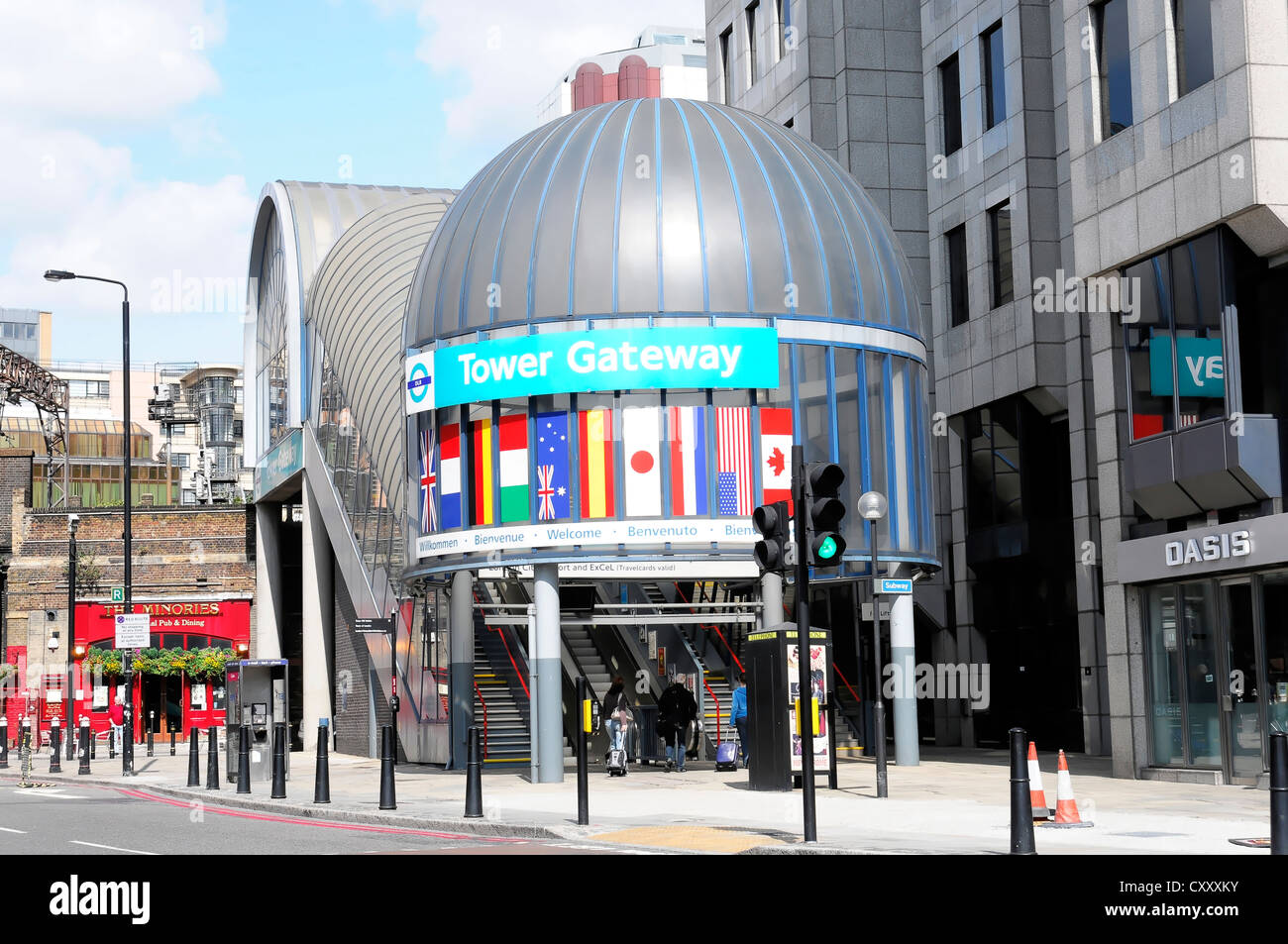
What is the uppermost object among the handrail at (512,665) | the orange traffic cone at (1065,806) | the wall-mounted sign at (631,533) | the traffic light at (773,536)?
the wall-mounted sign at (631,533)

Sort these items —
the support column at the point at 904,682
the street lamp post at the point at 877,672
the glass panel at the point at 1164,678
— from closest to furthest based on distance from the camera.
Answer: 1. the street lamp post at the point at 877,672
2. the glass panel at the point at 1164,678
3. the support column at the point at 904,682

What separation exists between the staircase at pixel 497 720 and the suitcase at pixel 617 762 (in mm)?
3408

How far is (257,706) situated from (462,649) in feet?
→ 13.1

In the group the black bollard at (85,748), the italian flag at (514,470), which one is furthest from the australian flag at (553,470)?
the black bollard at (85,748)

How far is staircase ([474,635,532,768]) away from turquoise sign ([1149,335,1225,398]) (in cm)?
1313

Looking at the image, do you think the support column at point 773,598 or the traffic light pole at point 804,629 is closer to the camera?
the traffic light pole at point 804,629

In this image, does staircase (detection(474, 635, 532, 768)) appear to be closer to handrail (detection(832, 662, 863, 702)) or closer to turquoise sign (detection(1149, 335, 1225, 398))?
handrail (detection(832, 662, 863, 702))

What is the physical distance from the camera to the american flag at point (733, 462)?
2698 centimetres

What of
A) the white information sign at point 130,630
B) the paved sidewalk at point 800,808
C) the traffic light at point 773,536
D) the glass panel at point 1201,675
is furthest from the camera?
the white information sign at point 130,630

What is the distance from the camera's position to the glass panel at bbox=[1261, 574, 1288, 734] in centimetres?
2162

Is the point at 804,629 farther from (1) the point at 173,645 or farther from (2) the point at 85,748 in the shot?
(1) the point at 173,645

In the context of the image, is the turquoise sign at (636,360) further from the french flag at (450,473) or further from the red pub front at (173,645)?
the red pub front at (173,645)

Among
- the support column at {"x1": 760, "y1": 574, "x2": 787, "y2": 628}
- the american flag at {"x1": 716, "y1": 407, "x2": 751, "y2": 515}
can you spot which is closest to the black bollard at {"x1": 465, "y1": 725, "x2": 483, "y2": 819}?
the support column at {"x1": 760, "y1": 574, "x2": 787, "y2": 628}
